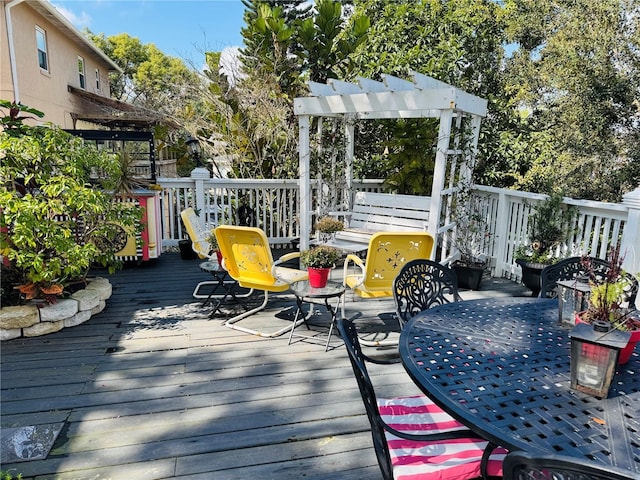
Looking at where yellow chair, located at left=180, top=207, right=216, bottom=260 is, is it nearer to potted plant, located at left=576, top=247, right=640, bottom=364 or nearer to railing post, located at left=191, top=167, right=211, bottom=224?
railing post, located at left=191, top=167, right=211, bottom=224

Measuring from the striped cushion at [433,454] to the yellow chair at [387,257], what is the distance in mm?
1585

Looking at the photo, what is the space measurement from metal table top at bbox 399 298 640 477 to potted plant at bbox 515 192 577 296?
2517mm

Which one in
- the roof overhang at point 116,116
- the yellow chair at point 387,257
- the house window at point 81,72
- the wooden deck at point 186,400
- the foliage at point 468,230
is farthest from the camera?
the house window at point 81,72

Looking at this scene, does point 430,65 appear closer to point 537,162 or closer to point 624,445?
point 537,162

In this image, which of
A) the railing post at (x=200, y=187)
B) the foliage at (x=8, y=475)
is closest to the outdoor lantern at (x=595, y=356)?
the foliage at (x=8, y=475)

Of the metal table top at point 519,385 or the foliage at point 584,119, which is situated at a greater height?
the foliage at point 584,119

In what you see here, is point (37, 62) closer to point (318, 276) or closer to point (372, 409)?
point (318, 276)

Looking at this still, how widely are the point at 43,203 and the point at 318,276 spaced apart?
2270 mm

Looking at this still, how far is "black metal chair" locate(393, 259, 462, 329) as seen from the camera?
97.2 inches

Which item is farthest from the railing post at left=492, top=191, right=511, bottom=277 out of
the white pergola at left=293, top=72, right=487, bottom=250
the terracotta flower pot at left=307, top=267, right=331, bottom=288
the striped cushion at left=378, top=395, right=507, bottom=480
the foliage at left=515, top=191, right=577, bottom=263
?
the striped cushion at left=378, top=395, right=507, bottom=480

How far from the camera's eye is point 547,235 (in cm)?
449

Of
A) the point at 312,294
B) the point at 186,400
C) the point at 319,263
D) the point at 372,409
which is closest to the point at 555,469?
the point at 372,409

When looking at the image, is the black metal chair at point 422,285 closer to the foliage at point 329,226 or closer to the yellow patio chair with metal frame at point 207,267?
the yellow patio chair with metal frame at point 207,267

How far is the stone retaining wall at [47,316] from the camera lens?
3.41m
